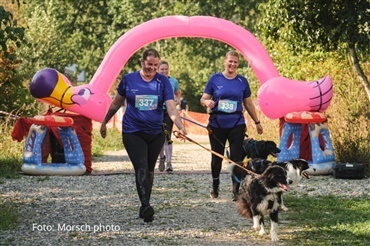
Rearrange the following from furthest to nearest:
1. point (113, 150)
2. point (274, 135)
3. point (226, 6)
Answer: point (226, 6)
point (113, 150)
point (274, 135)

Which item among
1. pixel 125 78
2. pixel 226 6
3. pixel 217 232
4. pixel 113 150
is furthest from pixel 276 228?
pixel 226 6

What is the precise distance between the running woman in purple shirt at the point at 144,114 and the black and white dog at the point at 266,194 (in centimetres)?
122

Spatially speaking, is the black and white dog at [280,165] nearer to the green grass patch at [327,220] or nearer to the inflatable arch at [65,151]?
the green grass patch at [327,220]

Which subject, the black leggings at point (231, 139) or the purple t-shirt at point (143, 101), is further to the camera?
the black leggings at point (231, 139)

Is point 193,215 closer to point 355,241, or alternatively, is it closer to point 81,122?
point 355,241

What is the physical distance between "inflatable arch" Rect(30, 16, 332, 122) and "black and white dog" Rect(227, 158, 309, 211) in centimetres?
474

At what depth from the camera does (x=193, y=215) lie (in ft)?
34.3

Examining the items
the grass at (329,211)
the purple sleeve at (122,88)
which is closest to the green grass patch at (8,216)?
the grass at (329,211)

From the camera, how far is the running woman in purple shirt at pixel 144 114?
9.78m

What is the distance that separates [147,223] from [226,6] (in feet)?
113

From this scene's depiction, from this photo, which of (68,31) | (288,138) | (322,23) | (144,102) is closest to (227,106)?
(144,102)

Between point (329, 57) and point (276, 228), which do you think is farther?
point (329, 57)

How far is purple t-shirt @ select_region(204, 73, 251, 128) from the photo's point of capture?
11305 mm

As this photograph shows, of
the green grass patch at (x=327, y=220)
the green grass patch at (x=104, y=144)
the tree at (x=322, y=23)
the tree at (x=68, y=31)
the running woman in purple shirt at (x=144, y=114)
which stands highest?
the tree at (x=68, y=31)
